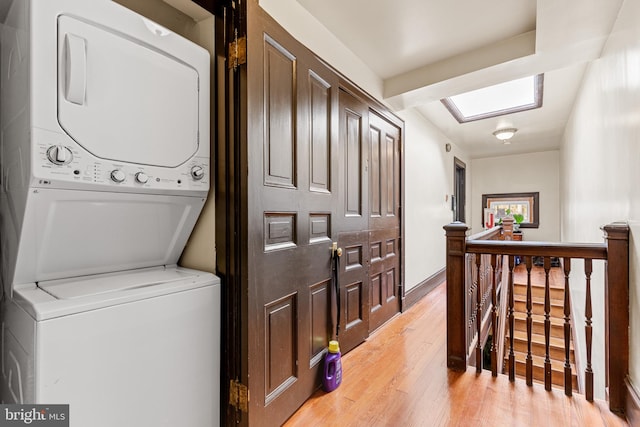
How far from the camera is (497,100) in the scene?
3.85 metres

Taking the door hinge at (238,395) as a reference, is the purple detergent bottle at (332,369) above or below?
below

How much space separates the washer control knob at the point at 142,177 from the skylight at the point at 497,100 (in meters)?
3.54

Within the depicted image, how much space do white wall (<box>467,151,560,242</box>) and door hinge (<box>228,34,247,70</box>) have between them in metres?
7.05

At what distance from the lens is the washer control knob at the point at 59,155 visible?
0.92 meters

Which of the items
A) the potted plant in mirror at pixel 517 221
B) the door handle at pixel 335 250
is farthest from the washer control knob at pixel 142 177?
the potted plant in mirror at pixel 517 221

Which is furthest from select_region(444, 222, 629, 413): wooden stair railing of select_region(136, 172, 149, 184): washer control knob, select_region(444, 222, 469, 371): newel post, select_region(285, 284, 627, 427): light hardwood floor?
select_region(136, 172, 149, 184): washer control knob

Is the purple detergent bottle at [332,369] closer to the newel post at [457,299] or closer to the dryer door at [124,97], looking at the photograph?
the newel post at [457,299]

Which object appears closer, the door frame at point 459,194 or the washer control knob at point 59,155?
the washer control knob at point 59,155

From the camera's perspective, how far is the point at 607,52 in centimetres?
214

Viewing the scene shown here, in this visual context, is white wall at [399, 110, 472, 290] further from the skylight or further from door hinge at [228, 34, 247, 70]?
door hinge at [228, 34, 247, 70]

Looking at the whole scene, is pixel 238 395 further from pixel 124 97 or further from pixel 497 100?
pixel 497 100

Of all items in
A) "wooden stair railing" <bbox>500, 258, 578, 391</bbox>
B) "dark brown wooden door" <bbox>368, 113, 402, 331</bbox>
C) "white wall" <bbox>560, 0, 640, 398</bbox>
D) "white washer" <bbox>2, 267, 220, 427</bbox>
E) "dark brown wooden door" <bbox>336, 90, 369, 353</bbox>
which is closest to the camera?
"white washer" <bbox>2, 267, 220, 427</bbox>

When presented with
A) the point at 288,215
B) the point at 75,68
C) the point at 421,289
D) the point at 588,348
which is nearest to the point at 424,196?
the point at 421,289

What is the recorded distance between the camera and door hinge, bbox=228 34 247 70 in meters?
1.33
